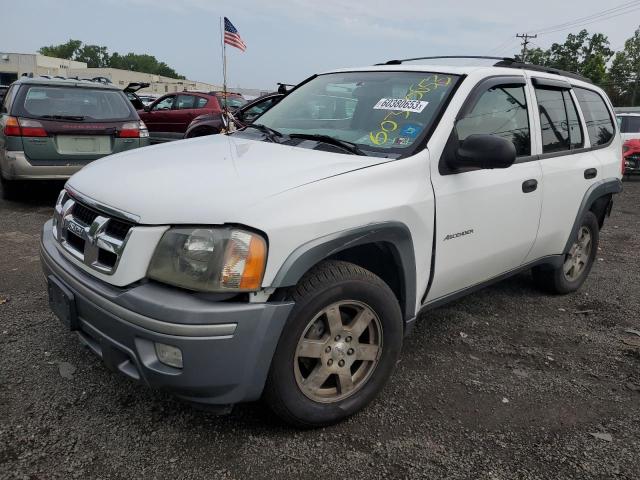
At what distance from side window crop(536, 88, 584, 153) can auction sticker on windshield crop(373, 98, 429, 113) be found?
3.65 feet

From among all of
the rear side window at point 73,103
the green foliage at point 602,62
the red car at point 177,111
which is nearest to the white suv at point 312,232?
the rear side window at point 73,103

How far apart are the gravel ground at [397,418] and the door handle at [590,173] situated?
1.12 metres

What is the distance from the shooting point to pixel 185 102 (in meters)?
12.8

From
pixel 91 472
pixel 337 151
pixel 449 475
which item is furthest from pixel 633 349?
pixel 91 472

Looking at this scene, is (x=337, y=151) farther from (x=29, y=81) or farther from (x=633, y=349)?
(x=29, y=81)

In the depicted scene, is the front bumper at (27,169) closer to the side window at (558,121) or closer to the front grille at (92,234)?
the front grille at (92,234)

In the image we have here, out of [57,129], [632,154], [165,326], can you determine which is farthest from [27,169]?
[632,154]

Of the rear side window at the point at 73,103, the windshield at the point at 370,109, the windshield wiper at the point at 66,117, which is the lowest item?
the windshield wiper at the point at 66,117

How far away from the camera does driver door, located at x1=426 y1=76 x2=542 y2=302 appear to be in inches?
110

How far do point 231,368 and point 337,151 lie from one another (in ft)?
4.14

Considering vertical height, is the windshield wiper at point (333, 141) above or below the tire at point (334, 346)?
above

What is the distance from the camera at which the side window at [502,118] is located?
3010mm

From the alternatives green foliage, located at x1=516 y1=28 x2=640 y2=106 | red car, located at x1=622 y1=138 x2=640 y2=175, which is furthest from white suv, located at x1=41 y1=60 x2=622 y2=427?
green foliage, located at x1=516 y1=28 x2=640 y2=106

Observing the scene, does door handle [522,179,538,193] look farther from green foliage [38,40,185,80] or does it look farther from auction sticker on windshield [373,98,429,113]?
green foliage [38,40,185,80]
